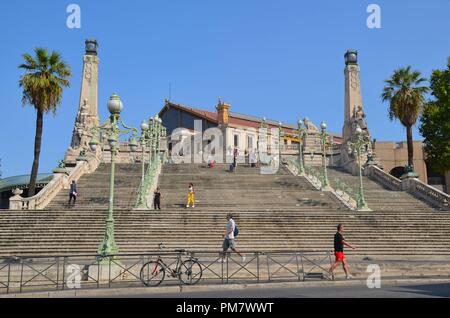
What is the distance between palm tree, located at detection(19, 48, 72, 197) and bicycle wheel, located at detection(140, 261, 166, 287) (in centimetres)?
2295

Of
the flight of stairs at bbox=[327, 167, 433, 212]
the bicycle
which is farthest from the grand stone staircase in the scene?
the bicycle

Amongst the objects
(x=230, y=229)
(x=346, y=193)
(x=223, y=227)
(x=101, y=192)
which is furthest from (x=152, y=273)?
(x=346, y=193)

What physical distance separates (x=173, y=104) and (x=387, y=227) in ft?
197

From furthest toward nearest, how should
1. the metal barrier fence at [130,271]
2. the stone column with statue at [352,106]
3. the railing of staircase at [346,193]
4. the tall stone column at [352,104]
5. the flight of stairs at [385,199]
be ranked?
the tall stone column at [352,104]
the stone column with statue at [352,106]
the railing of staircase at [346,193]
the flight of stairs at [385,199]
the metal barrier fence at [130,271]

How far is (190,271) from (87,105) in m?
33.4

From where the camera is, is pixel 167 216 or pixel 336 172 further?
pixel 336 172

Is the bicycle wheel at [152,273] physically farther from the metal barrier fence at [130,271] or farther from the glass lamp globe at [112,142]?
the glass lamp globe at [112,142]

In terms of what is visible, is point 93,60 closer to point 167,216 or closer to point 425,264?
point 167,216

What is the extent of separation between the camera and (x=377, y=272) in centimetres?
1355

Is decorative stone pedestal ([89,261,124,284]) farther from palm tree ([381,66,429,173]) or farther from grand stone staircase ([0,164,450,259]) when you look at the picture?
palm tree ([381,66,429,173])

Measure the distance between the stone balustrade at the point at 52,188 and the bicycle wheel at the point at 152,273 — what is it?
1344 centimetres

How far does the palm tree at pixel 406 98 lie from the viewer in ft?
128

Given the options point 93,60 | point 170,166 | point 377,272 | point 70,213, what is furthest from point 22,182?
point 377,272

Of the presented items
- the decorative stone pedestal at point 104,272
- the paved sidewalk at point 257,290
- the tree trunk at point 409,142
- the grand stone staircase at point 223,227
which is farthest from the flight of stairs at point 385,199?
the decorative stone pedestal at point 104,272
